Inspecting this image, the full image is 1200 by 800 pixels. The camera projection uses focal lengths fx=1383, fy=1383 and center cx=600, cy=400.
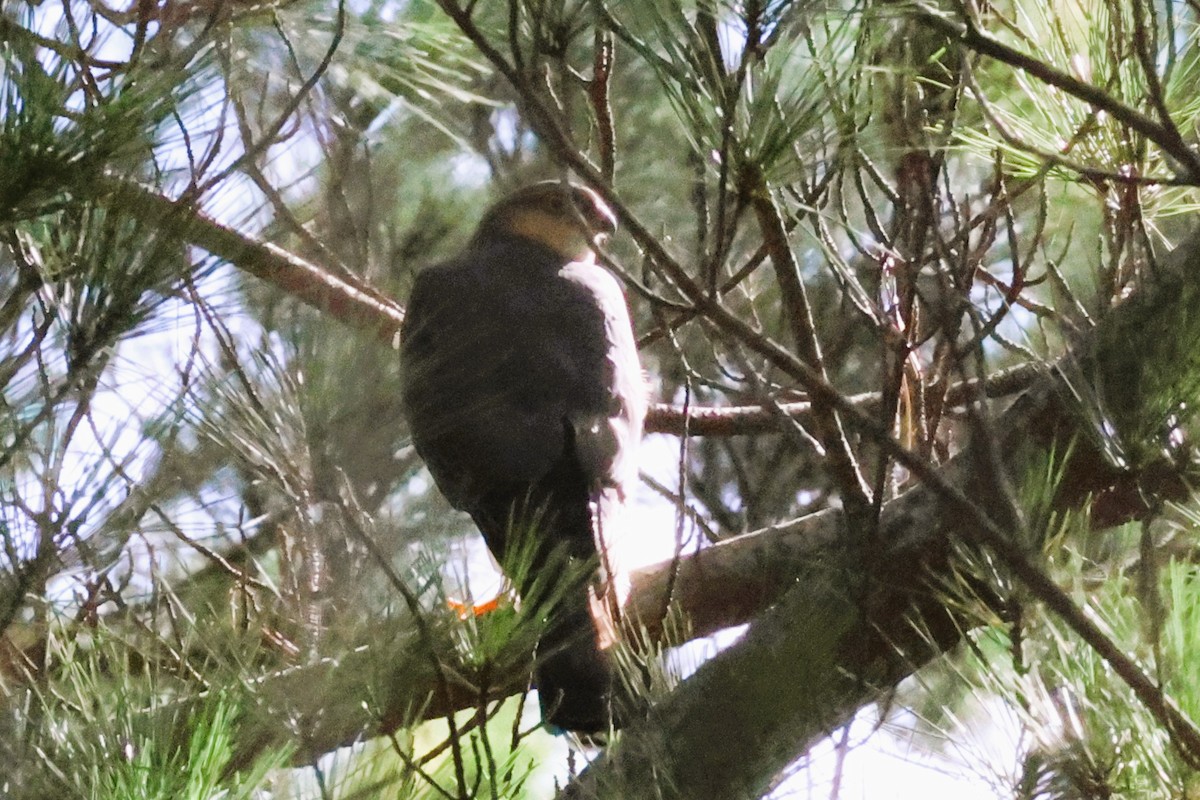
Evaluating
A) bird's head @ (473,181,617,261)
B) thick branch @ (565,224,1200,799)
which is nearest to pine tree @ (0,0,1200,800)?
thick branch @ (565,224,1200,799)

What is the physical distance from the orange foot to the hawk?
253mm

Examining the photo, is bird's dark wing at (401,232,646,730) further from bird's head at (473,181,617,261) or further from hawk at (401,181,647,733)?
bird's head at (473,181,617,261)

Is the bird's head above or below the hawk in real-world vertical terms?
above

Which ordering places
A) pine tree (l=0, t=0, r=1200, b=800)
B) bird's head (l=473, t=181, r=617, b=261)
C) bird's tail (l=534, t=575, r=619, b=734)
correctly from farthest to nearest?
bird's head (l=473, t=181, r=617, b=261)
bird's tail (l=534, t=575, r=619, b=734)
pine tree (l=0, t=0, r=1200, b=800)

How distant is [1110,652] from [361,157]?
185 cm

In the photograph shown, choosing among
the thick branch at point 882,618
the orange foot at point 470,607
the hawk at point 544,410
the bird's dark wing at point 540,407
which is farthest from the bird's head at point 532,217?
the orange foot at point 470,607

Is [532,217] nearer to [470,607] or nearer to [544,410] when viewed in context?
[544,410]

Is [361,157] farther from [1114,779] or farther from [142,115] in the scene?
[1114,779]

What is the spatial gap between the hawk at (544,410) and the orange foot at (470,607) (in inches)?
10.0

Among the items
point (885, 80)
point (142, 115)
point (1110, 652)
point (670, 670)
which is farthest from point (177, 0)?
point (1110, 652)

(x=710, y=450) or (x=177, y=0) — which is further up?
(x=177, y=0)

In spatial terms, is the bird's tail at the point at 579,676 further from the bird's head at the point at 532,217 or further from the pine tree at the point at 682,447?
the bird's head at the point at 532,217

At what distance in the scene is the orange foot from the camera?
1.38 m

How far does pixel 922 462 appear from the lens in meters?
1.27
